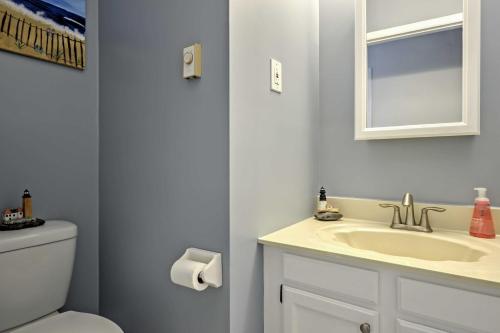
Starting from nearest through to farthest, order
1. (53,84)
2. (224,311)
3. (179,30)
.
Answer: (224,311), (179,30), (53,84)

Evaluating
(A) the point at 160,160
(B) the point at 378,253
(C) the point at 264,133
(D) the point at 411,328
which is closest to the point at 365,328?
(D) the point at 411,328

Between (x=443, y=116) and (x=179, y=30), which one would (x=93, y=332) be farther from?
(x=443, y=116)

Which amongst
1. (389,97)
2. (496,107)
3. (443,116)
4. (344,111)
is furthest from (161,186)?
(496,107)

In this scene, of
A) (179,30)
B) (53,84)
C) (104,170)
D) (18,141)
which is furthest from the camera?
(104,170)

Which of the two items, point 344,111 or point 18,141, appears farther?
point 344,111

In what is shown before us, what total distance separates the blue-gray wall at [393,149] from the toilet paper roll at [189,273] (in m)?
0.83

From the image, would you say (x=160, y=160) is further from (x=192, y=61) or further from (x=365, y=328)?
(x=365, y=328)

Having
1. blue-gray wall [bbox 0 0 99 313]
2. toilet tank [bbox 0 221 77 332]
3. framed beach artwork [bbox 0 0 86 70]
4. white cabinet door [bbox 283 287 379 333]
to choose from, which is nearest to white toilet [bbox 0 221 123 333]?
toilet tank [bbox 0 221 77 332]

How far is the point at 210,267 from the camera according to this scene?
93 cm

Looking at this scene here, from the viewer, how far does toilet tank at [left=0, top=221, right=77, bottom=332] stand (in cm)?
98

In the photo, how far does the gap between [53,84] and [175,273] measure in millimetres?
1033

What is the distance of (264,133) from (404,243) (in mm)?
720

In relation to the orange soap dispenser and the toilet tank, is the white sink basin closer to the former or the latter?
the orange soap dispenser

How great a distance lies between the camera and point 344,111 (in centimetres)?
145
